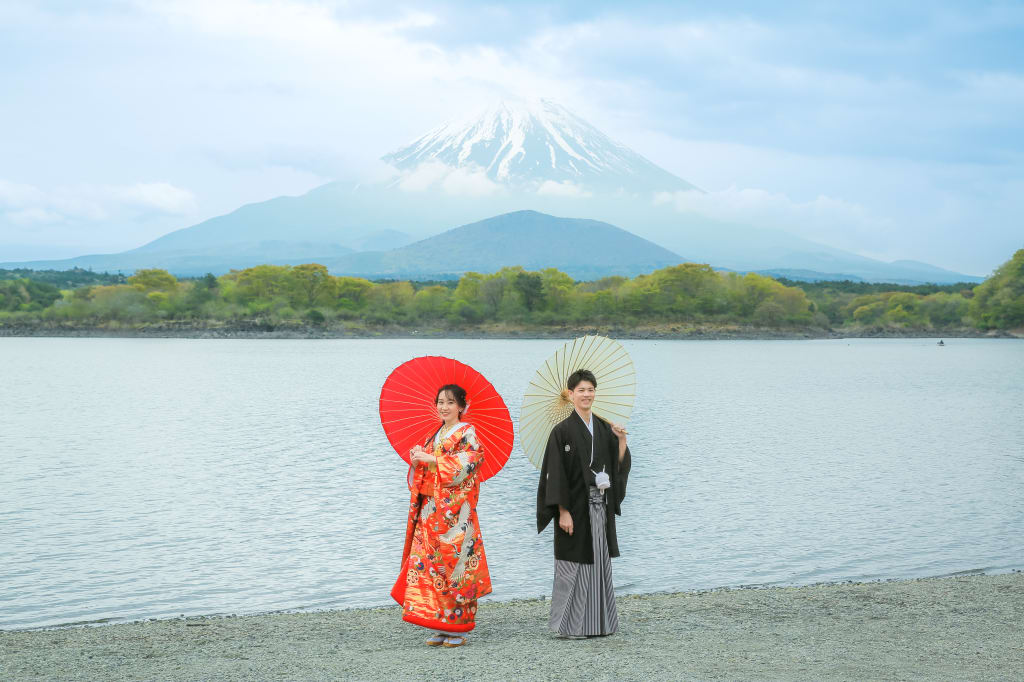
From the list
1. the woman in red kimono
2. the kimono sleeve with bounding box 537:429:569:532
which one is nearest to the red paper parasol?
the woman in red kimono

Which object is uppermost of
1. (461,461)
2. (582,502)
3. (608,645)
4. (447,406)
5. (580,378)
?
(580,378)

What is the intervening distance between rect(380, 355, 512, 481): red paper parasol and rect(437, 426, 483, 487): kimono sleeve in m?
0.15

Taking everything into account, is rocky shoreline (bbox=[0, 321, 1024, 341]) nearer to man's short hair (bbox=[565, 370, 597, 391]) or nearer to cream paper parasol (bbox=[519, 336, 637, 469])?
cream paper parasol (bbox=[519, 336, 637, 469])

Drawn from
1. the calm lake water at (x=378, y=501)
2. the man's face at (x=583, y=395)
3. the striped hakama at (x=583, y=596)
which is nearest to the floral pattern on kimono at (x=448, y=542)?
the striped hakama at (x=583, y=596)

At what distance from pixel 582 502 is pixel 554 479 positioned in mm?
251

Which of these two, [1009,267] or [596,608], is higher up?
[1009,267]

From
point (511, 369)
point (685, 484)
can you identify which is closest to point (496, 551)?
point (685, 484)

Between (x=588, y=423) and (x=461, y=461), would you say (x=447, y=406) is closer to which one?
(x=461, y=461)

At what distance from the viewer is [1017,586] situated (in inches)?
319

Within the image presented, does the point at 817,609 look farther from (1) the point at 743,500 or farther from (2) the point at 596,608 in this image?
(1) the point at 743,500

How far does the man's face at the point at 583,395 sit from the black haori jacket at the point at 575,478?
0.26 ft

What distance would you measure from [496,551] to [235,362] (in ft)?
206

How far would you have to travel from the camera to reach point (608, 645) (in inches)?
238

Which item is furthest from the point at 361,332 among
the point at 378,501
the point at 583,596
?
the point at 583,596
